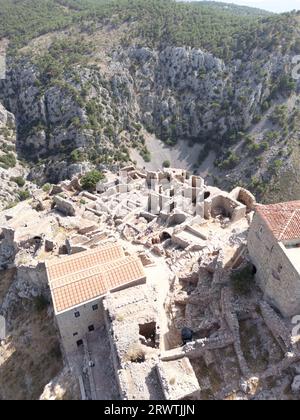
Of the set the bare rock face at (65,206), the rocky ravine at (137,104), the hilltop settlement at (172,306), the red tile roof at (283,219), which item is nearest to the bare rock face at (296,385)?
the hilltop settlement at (172,306)

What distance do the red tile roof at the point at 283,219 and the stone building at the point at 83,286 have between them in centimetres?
1251

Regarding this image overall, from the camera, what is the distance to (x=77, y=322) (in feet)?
95.1

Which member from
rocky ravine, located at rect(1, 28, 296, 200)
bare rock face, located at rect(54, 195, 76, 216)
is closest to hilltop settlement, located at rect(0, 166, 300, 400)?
bare rock face, located at rect(54, 195, 76, 216)

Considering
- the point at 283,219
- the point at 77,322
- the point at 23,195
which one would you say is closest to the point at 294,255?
the point at 283,219

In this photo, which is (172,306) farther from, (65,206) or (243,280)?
(65,206)

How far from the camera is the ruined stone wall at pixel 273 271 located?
24.3m

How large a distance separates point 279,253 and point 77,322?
18254 mm

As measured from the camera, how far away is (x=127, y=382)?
2355cm

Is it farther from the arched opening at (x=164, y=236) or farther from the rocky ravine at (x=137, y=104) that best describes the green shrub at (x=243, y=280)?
the rocky ravine at (x=137, y=104)

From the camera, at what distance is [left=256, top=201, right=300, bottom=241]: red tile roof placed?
25766mm

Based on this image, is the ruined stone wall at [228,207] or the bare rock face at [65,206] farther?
the bare rock face at [65,206]

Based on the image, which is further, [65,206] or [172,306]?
[65,206]

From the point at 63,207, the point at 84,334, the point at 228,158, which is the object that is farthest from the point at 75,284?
the point at 228,158

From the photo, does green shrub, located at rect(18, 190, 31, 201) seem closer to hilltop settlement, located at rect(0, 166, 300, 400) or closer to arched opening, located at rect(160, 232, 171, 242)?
hilltop settlement, located at rect(0, 166, 300, 400)
